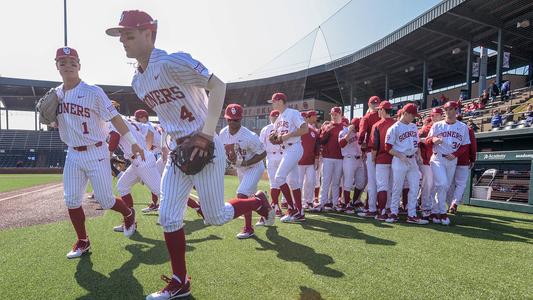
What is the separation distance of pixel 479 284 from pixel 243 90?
2474 cm

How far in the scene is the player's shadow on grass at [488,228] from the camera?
14.2 ft

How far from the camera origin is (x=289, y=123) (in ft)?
17.1

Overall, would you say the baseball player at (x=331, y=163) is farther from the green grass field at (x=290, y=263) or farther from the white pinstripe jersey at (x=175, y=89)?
the white pinstripe jersey at (x=175, y=89)

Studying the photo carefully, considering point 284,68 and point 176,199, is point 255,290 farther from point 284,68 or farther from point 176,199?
point 284,68

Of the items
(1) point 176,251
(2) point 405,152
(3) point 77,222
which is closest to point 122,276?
(1) point 176,251

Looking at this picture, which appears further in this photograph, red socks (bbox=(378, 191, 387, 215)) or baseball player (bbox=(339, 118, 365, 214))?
baseball player (bbox=(339, 118, 365, 214))

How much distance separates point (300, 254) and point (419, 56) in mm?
21253

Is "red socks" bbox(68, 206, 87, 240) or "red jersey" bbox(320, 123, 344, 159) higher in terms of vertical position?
"red jersey" bbox(320, 123, 344, 159)

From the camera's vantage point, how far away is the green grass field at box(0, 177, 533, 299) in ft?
8.38

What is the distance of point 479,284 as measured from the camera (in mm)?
2645

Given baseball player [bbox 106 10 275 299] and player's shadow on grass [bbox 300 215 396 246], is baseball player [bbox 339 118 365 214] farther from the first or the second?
baseball player [bbox 106 10 275 299]

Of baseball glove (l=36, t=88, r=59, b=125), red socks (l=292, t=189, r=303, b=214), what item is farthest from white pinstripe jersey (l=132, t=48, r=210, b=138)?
red socks (l=292, t=189, r=303, b=214)

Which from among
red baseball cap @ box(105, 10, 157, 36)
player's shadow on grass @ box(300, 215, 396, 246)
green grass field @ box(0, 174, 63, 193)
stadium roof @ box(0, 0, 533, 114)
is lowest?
green grass field @ box(0, 174, 63, 193)

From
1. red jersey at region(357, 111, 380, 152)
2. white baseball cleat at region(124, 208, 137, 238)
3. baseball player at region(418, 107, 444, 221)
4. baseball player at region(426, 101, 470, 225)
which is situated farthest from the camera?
red jersey at region(357, 111, 380, 152)
